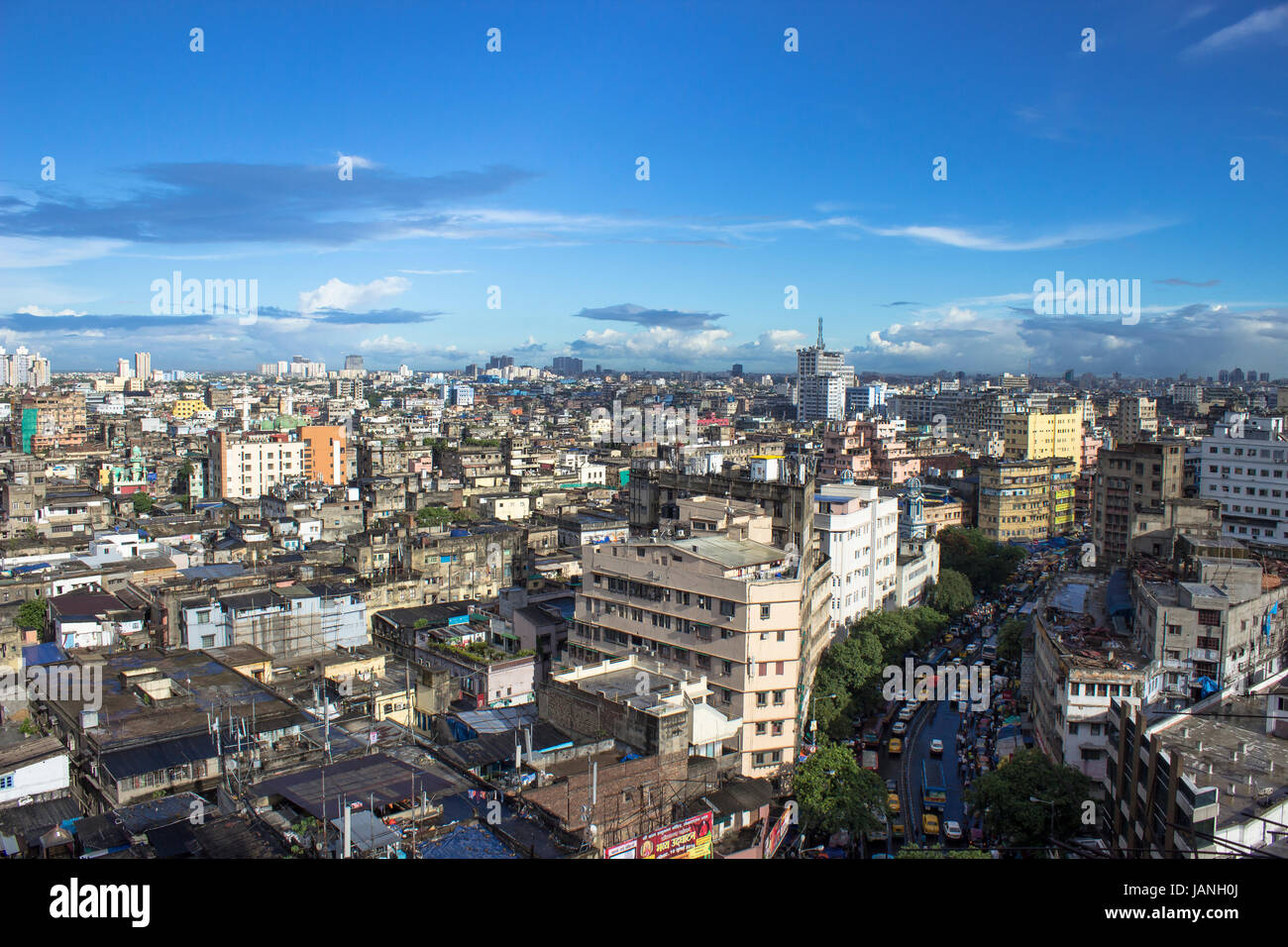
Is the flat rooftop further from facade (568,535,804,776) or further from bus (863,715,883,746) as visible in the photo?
bus (863,715,883,746)

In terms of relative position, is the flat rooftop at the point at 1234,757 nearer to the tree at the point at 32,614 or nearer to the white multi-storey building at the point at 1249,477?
the white multi-storey building at the point at 1249,477

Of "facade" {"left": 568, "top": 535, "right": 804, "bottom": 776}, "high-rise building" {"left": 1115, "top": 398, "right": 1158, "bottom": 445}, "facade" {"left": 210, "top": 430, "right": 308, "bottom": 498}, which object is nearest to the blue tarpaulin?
"facade" {"left": 568, "top": 535, "right": 804, "bottom": 776}

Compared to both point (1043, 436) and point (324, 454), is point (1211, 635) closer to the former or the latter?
point (1043, 436)

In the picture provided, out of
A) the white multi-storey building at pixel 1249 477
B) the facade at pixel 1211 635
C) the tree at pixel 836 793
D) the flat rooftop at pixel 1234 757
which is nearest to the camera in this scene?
the flat rooftop at pixel 1234 757

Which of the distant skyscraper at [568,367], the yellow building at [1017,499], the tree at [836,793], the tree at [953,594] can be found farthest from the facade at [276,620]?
the distant skyscraper at [568,367]

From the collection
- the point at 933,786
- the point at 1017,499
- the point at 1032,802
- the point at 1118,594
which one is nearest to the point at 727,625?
the point at 1032,802
